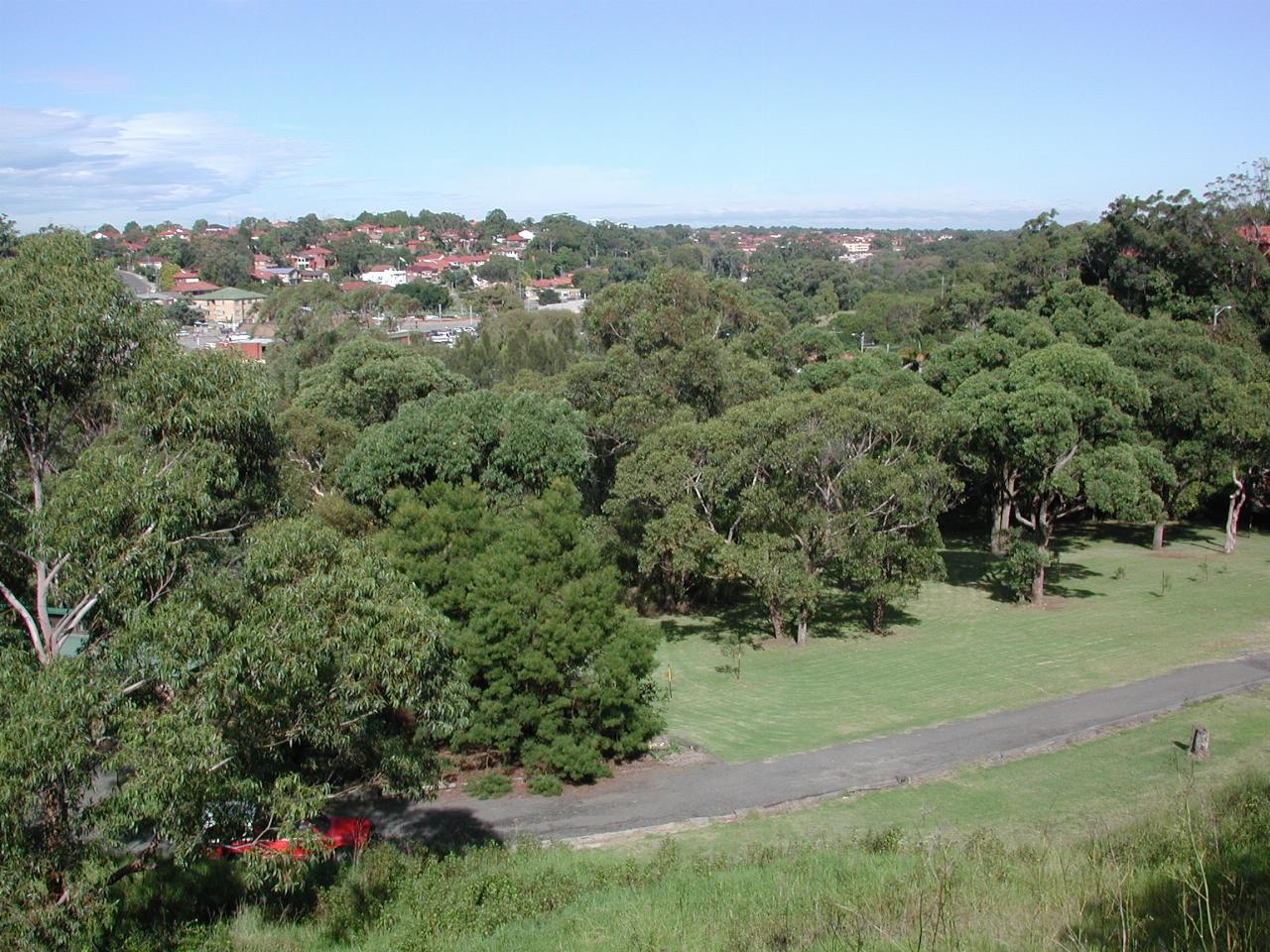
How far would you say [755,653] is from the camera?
22938mm

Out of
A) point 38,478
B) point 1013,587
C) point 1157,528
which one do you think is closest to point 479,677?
point 38,478

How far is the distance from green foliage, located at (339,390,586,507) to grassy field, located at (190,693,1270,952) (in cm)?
1287

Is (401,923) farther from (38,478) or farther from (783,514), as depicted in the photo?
(783,514)

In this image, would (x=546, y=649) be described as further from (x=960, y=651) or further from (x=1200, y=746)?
(x=960, y=651)

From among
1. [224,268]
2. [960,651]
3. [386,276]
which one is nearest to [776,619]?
[960,651]

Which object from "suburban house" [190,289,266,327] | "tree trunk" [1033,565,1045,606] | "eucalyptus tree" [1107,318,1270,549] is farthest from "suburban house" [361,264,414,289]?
"tree trunk" [1033,565,1045,606]

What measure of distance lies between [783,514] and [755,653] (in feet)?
10.5

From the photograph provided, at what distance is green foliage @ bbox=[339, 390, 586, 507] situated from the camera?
24312 millimetres

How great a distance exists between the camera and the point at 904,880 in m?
8.17

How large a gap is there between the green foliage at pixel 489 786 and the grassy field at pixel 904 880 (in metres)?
3.00

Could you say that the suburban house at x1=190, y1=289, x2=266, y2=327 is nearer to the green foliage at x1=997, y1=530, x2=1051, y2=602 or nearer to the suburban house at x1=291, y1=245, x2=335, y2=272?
the suburban house at x1=291, y1=245, x2=335, y2=272

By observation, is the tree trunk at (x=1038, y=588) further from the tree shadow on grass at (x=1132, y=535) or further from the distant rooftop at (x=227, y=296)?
the distant rooftop at (x=227, y=296)

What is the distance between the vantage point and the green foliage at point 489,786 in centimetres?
1546

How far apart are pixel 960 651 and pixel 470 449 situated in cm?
1223
